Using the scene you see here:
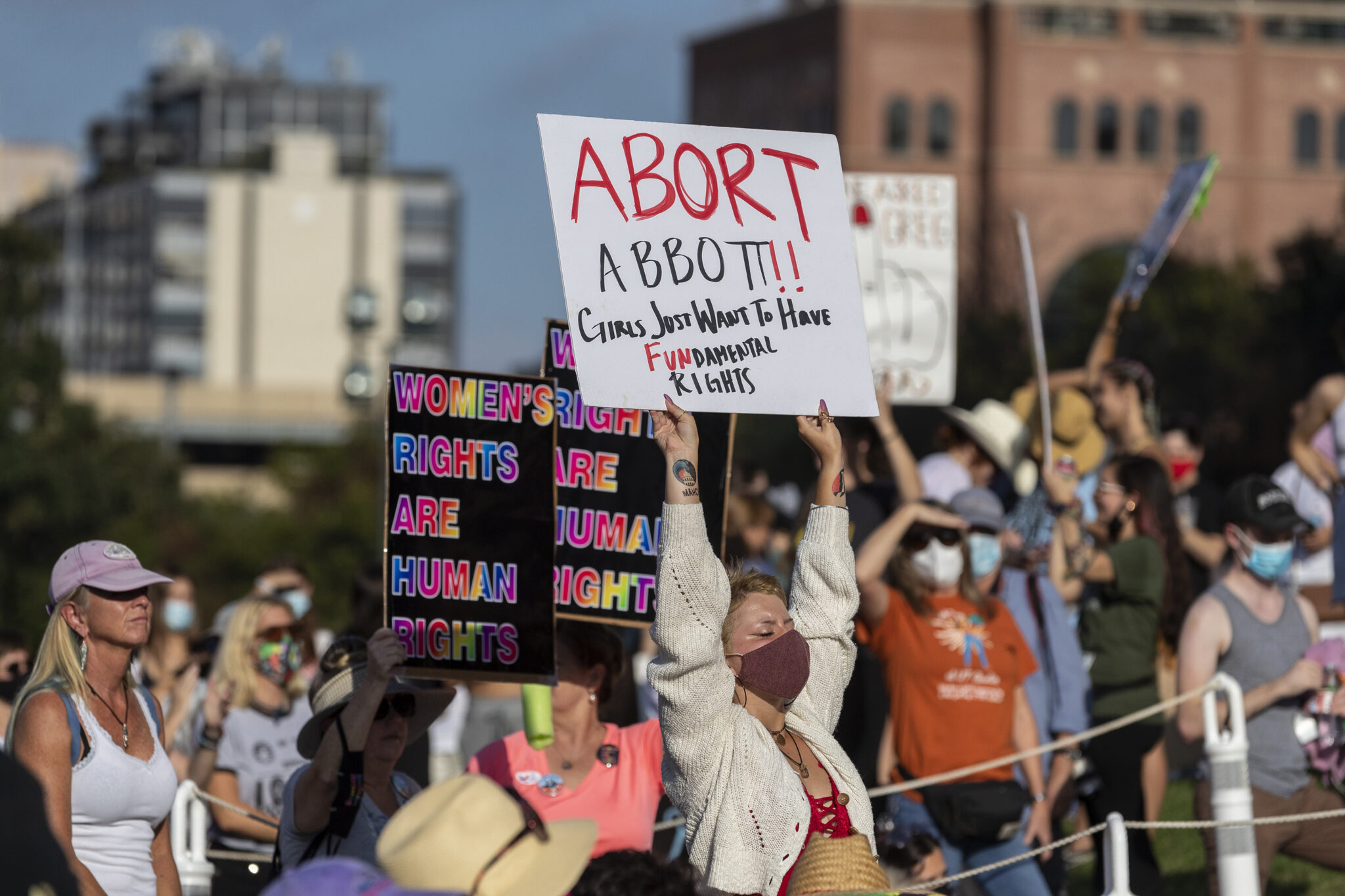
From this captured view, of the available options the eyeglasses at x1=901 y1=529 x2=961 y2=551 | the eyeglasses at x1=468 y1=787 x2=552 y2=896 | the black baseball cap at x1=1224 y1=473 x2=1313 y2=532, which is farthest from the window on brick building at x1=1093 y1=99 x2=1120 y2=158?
the eyeglasses at x1=468 y1=787 x2=552 y2=896

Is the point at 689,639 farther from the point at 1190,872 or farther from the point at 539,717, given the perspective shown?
the point at 1190,872

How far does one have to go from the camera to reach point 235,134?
119 meters

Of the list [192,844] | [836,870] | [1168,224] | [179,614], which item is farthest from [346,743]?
[1168,224]

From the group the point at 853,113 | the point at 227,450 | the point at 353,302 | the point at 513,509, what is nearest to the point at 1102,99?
the point at 853,113

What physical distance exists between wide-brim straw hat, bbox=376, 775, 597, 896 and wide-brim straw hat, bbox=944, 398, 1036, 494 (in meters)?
5.87

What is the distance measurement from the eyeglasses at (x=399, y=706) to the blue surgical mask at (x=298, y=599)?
11.1ft

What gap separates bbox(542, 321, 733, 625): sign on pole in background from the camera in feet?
20.3

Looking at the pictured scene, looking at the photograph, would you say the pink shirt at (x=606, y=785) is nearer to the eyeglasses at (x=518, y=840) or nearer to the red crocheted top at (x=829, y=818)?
the red crocheted top at (x=829, y=818)

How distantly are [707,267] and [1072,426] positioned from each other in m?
4.56

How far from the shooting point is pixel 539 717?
19.1ft

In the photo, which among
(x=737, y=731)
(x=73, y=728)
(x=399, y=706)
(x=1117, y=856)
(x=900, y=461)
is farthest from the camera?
(x=900, y=461)

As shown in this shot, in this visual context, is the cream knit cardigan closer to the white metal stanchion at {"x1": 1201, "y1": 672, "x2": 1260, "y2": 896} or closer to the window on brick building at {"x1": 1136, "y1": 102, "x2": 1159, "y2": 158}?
the white metal stanchion at {"x1": 1201, "y1": 672, "x2": 1260, "y2": 896}

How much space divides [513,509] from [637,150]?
1.30 metres

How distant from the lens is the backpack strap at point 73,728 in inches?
201
